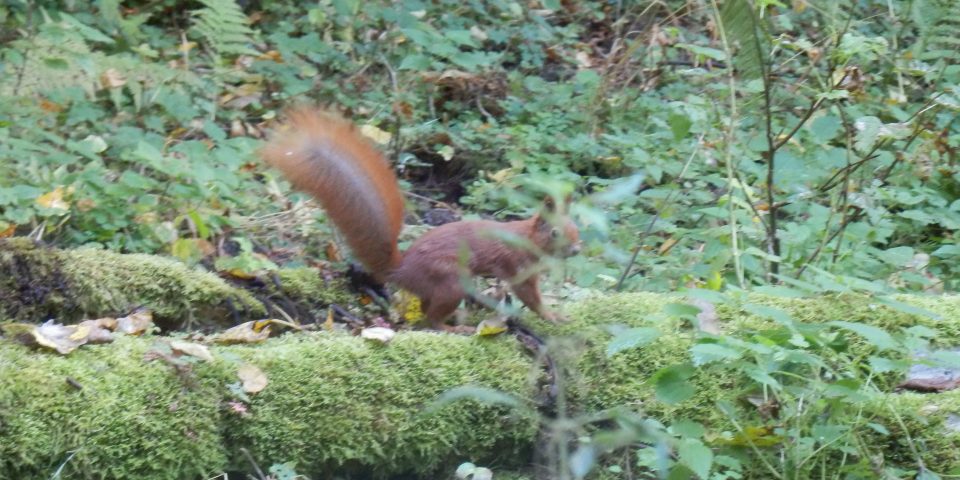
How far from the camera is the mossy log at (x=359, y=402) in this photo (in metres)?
2.33

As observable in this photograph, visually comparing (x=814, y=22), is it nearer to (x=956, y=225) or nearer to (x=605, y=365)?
(x=956, y=225)

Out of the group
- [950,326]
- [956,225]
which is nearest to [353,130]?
[950,326]

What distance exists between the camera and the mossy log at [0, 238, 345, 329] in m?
3.02

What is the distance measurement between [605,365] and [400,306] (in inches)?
39.7

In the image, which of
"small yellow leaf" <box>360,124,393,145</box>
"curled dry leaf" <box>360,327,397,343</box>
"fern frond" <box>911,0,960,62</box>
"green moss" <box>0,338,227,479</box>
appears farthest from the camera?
"small yellow leaf" <box>360,124,393,145</box>

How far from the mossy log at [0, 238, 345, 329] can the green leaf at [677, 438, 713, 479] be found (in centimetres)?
150

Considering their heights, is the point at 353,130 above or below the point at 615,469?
above

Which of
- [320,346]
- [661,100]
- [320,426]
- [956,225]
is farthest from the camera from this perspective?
[661,100]

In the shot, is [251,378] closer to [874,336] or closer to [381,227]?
[381,227]

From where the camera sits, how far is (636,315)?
3.14 m

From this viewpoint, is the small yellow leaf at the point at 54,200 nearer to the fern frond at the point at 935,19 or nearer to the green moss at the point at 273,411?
the green moss at the point at 273,411

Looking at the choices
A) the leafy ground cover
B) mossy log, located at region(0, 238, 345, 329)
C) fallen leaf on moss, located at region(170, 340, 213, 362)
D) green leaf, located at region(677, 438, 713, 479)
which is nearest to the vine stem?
the leafy ground cover

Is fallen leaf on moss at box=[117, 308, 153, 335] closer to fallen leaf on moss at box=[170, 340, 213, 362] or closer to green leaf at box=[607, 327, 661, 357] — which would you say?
fallen leaf on moss at box=[170, 340, 213, 362]

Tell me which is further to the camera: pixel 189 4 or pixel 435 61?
pixel 189 4
